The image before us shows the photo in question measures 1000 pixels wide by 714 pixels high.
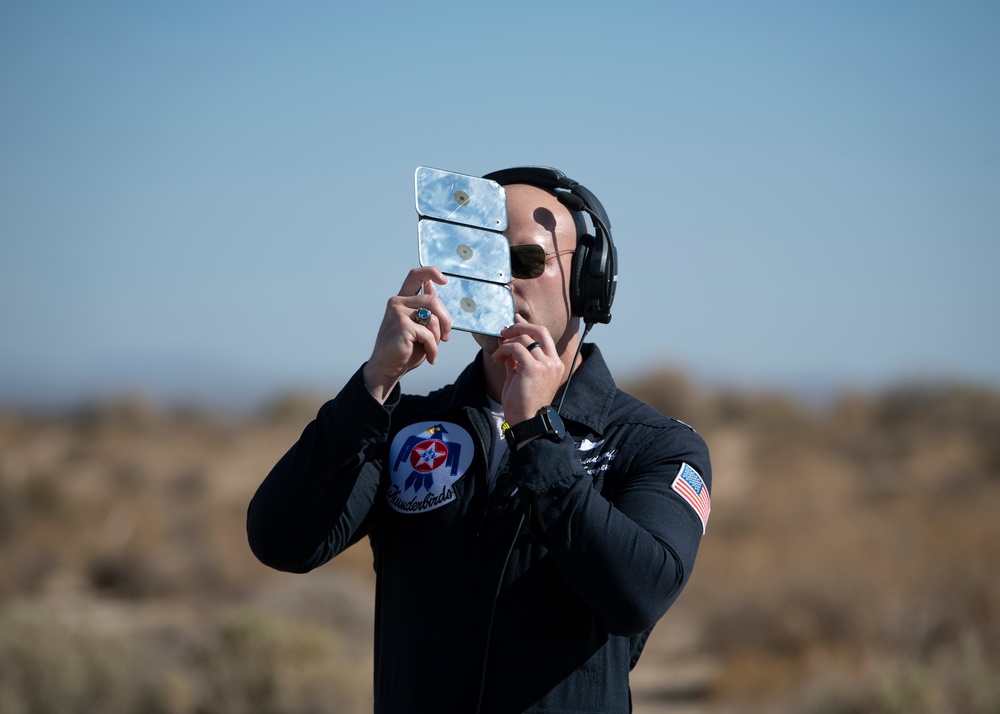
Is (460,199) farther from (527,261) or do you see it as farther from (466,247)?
(527,261)

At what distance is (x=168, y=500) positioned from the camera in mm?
24266

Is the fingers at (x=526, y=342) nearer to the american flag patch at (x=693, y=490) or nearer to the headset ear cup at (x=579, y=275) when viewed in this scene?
the headset ear cup at (x=579, y=275)

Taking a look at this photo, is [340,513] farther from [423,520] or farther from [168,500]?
[168,500]

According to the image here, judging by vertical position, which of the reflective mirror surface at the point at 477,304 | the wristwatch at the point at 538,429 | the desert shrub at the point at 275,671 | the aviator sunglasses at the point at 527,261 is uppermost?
the aviator sunglasses at the point at 527,261

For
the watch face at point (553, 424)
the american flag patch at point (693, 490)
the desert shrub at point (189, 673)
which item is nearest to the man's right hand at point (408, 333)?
the watch face at point (553, 424)

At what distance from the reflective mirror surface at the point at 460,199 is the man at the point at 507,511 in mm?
106

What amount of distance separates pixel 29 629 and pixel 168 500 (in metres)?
14.8

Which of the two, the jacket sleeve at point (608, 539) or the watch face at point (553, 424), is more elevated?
the watch face at point (553, 424)

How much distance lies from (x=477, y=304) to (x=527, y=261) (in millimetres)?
263

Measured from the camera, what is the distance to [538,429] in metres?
2.40

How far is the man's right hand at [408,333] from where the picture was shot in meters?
2.41

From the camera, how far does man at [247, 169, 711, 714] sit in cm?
234

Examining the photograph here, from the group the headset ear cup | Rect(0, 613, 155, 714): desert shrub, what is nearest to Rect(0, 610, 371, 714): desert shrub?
Rect(0, 613, 155, 714): desert shrub

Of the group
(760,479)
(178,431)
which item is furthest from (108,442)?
(760,479)
